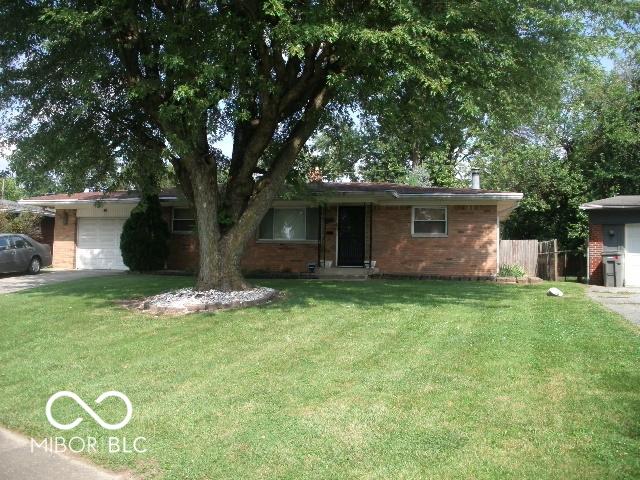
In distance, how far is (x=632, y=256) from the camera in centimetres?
1798

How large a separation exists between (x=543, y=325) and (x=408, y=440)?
5227mm

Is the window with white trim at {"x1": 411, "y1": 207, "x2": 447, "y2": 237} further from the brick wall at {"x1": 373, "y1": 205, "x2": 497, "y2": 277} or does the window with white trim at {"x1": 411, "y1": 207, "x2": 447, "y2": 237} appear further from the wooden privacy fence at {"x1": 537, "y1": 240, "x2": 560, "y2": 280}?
the wooden privacy fence at {"x1": 537, "y1": 240, "x2": 560, "y2": 280}

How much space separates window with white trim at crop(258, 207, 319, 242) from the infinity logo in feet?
44.2

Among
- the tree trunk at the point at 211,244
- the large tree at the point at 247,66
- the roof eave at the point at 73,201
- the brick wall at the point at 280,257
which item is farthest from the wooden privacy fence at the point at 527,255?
the roof eave at the point at 73,201

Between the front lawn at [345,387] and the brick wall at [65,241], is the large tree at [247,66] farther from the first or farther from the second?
the brick wall at [65,241]

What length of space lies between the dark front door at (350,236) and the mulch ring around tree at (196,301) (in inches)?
282

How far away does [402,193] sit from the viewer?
18297 millimetres

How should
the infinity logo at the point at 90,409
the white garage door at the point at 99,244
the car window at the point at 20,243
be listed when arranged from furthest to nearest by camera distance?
the white garage door at the point at 99,244
the car window at the point at 20,243
the infinity logo at the point at 90,409

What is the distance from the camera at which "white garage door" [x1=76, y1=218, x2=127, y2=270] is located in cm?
2218

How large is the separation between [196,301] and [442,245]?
9.80 metres

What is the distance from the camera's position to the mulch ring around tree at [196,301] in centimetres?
1084

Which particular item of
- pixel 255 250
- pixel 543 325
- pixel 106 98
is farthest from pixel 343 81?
pixel 255 250

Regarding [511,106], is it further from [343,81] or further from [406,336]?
[406,336]

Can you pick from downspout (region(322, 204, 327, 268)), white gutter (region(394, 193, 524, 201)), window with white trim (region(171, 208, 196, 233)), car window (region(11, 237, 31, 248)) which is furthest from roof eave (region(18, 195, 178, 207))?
white gutter (region(394, 193, 524, 201))
